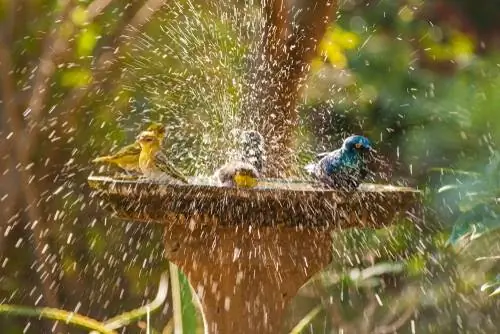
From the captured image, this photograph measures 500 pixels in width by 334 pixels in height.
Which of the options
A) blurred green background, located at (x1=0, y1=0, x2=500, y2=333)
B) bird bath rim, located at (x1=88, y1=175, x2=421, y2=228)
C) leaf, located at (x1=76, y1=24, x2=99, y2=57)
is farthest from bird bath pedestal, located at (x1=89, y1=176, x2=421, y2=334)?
leaf, located at (x1=76, y1=24, x2=99, y2=57)

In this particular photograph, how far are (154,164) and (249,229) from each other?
22 centimetres

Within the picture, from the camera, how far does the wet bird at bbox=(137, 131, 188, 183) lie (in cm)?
172

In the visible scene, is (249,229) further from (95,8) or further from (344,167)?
(95,8)

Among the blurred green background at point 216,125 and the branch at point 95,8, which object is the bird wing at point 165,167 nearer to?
the blurred green background at point 216,125

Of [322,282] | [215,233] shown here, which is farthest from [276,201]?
[322,282]

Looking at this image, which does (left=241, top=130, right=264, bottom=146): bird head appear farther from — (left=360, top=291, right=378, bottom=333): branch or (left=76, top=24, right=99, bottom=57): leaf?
(left=360, top=291, right=378, bottom=333): branch

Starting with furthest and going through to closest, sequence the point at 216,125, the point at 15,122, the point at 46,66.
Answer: the point at 216,125, the point at 15,122, the point at 46,66

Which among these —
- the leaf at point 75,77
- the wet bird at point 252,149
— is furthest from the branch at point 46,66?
the wet bird at point 252,149

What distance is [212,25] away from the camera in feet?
11.5

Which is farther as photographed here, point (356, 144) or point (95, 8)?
point (95, 8)

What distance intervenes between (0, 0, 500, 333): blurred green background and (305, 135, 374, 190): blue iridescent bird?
1012mm

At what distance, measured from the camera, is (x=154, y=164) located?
5.74 ft

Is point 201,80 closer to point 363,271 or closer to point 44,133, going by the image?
point 44,133

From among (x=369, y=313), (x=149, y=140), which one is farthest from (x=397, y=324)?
(x=149, y=140)
